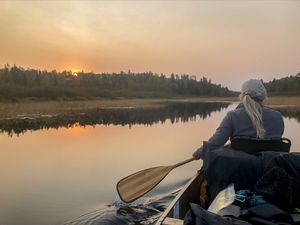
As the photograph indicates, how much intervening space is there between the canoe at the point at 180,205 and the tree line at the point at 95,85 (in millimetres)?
35659

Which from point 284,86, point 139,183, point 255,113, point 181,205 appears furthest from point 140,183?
point 284,86

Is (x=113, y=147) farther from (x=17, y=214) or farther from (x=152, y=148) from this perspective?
(x=17, y=214)

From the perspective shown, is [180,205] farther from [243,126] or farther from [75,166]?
[75,166]

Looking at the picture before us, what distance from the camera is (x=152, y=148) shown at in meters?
12.3

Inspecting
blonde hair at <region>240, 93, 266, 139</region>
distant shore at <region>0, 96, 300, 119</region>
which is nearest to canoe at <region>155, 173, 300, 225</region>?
blonde hair at <region>240, 93, 266, 139</region>

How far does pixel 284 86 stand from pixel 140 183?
46235 mm

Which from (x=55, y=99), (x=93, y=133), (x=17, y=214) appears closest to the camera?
(x=17, y=214)

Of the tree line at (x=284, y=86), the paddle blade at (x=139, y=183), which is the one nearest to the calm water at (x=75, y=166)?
the paddle blade at (x=139, y=183)

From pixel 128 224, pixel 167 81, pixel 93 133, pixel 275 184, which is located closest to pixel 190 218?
pixel 275 184

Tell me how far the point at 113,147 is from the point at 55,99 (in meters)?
32.6

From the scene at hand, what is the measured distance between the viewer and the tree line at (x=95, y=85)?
45.4 meters

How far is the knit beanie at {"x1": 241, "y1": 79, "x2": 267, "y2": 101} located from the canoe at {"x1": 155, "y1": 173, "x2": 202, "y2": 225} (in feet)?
3.70

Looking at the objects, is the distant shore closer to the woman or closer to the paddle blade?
the paddle blade

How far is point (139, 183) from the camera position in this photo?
5035 mm
